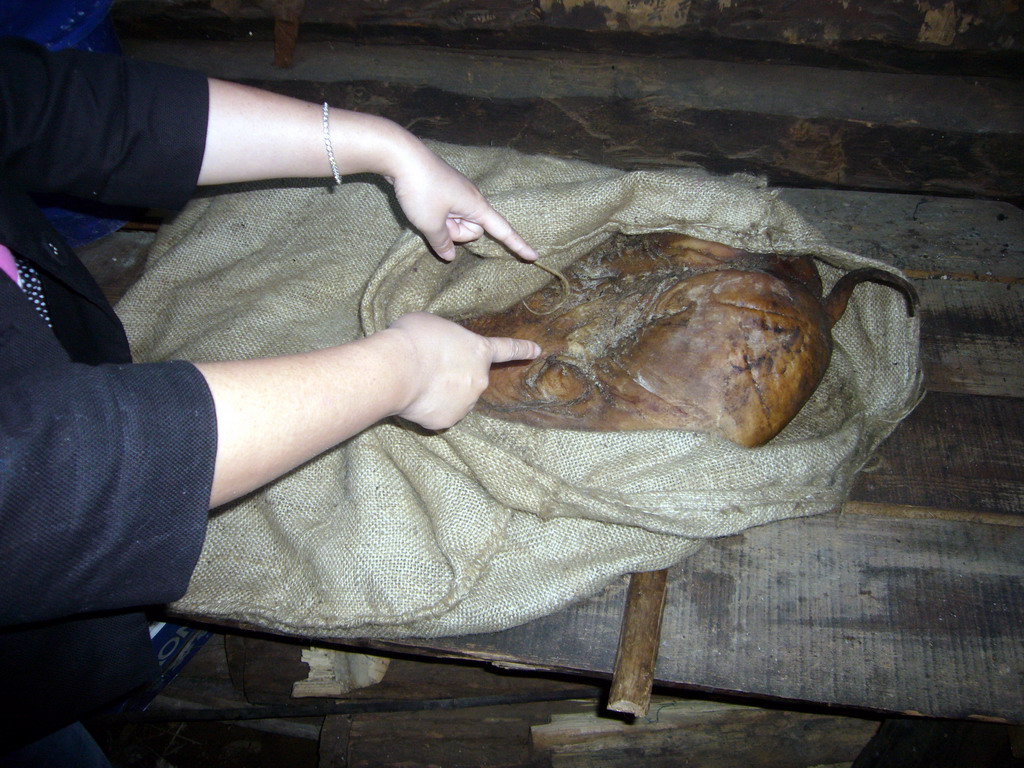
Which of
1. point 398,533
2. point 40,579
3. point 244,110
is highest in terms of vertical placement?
point 244,110

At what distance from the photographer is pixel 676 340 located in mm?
1808

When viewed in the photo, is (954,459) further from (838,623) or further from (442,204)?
(442,204)

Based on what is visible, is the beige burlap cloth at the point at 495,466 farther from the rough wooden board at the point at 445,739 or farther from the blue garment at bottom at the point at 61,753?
the rough wooden board at the point at 445,739

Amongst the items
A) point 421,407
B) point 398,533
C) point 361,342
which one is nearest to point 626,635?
point 398,533

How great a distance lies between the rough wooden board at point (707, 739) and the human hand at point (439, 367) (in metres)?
1.84

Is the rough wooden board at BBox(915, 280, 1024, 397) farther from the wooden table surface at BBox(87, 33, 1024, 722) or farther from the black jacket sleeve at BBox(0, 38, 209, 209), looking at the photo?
the black jacket sleeve at BBox(0, 38, 209, 209)

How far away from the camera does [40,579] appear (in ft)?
3.00

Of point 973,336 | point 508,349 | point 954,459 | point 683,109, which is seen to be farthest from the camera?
point 683,109

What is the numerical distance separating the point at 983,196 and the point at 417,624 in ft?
9.63

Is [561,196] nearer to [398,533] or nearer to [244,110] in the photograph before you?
[244,110]

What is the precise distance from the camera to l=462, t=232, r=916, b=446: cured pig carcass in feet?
5.75

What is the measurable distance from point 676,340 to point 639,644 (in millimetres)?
820

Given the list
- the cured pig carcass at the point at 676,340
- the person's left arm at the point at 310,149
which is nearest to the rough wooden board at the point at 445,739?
the cured pig carcass at the point at 676,340

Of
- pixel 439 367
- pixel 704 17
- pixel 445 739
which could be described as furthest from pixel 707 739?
pixel 704 17
